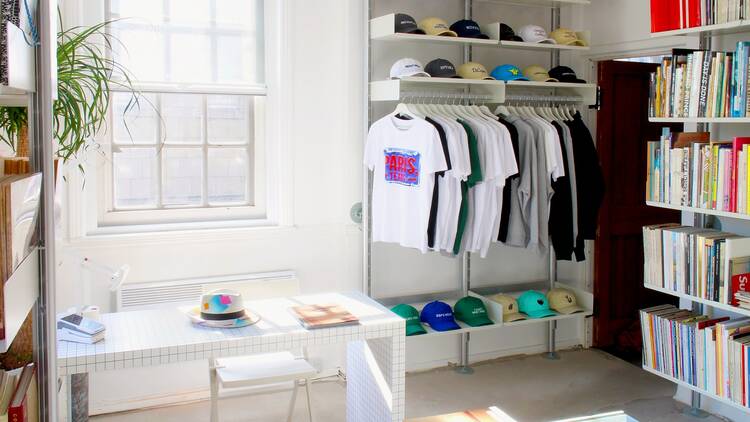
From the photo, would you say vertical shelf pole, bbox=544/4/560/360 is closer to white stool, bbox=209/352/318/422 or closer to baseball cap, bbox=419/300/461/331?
baseball cap, bbox=419/300/461/331

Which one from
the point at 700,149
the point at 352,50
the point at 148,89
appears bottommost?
the point at 700,149

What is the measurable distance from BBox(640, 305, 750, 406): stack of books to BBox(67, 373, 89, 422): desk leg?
2.83 m

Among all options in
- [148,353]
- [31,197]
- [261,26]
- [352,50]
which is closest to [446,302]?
[352,50]

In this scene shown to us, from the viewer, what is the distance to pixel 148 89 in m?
4.11

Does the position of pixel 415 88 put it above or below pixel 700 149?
above

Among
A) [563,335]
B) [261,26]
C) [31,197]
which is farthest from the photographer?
[563,335]

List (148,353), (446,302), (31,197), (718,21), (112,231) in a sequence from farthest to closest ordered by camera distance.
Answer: (446,302), (112,231), (718,21), (148,353), (31,197)

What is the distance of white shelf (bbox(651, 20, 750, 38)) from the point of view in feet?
11.3

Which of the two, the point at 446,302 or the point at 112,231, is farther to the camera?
the point at 446,302

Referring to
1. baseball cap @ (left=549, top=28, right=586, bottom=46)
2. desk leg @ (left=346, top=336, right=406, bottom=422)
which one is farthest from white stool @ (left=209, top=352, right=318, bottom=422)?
baseball cap @ (left=549, top=28, right=586, bottom=46)

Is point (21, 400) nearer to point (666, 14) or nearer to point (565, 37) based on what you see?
point (666, 14)

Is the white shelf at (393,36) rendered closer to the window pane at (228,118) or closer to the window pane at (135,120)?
the window pane at (228,118)

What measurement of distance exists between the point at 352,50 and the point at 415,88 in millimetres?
454

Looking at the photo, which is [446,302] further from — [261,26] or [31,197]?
[31,197]
